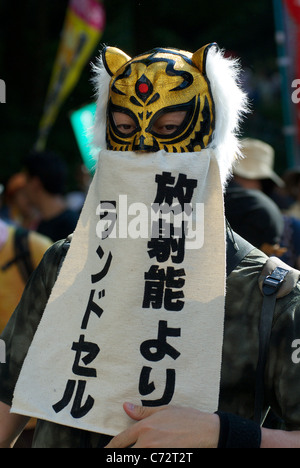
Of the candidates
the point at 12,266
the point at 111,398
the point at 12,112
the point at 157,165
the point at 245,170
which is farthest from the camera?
the point at 12,112

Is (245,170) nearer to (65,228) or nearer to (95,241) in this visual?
(65,228)

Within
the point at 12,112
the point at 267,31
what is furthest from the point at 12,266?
the point at 267,31

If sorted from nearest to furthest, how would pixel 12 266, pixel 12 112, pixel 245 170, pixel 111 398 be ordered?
pixel 111 398
pixel 12 266
pixel 245 170
pixel 12 112

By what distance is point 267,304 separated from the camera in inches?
74.8

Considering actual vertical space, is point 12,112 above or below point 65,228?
above

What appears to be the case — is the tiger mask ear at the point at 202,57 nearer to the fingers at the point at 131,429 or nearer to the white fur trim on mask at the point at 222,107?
the white fur trim on mask at the point at 222,107

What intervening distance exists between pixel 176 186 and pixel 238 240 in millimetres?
260

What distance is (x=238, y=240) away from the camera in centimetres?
209

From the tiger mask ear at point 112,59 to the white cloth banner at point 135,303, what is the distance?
0.32m

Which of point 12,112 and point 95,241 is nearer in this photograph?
point 95,241

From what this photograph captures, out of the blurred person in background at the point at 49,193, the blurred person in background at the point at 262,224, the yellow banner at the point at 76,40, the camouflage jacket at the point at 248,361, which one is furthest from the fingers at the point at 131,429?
the yellow banner at the point at 76,40

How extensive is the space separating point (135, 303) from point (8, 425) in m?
0.53

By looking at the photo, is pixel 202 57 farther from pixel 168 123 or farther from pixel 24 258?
pixel 24 258

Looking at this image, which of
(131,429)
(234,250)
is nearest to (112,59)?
(234,250)
